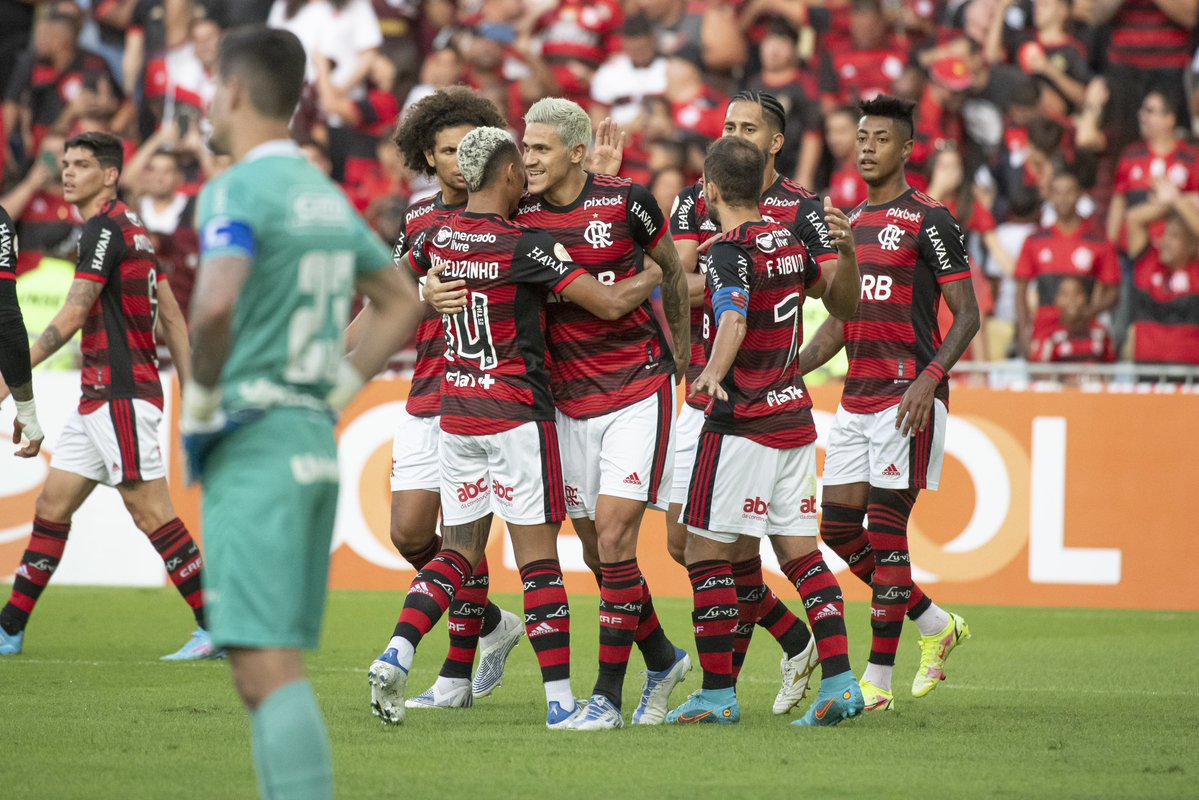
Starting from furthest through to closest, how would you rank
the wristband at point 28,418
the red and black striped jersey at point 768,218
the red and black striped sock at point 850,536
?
the wristband at point 28,418, the red and black striped sock at point 850,536, the red and black striped jersey at point 768,218

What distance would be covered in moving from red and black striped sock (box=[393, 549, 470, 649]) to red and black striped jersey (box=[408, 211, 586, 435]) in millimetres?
658

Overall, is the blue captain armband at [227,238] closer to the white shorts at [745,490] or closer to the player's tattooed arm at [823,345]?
the white shorts at [745,490]

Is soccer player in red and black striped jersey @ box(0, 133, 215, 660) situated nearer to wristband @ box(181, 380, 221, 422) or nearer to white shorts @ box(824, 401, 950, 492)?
white shorts @ box(824, 401, 950, 492)

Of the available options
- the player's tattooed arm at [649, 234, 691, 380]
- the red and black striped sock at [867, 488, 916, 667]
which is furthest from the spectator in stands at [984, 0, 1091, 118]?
the player's tattooed arm at [649, 234, 691, 380]

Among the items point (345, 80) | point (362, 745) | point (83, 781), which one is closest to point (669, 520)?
point (362, 745)

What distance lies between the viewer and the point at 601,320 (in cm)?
716

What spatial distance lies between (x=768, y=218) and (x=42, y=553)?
4806 millimetres

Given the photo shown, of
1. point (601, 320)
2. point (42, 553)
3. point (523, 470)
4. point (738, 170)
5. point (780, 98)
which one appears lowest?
point (42, 553)

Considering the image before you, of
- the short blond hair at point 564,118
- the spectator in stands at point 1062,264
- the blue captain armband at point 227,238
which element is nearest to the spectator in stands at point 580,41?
the spectator in stands at point 1062,264

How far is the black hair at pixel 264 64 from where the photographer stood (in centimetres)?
Answer: 436

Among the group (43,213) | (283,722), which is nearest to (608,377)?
(283,722)

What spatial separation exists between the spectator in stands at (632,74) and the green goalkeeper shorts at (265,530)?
42.0 feet

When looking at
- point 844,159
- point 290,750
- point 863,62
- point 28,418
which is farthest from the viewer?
point 863,62

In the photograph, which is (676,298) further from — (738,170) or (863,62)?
(863,62)
